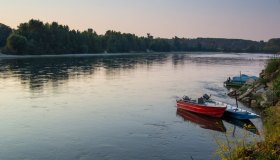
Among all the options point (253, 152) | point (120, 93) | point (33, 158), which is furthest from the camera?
point (120, 93)

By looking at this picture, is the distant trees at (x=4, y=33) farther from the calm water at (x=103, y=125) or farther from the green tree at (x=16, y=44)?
the calm water at (x=103, y=125)

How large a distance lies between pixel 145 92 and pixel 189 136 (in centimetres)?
2815

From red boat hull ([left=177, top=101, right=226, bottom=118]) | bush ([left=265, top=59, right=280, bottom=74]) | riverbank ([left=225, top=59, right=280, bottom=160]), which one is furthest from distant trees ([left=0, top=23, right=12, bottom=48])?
red boat hull ([left=177, top=101, right=226, bottom=118])

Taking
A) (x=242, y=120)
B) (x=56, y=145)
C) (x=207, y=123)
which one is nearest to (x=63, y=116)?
(x=56, y=145)

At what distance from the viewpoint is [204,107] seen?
143 ft

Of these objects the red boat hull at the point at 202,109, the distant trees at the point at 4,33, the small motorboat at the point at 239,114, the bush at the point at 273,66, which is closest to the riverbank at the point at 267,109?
the bush at the point at 273,66

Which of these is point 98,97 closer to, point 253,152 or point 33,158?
point 33,158

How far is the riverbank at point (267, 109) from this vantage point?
13281 millimetres

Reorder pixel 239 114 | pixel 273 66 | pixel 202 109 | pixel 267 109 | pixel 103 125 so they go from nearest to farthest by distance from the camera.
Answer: pixel 267 109
pixel 103 125
pixel 239 114
pixel 202 109
pixel 273 66

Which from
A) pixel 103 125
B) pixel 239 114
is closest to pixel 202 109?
pixel 239 114

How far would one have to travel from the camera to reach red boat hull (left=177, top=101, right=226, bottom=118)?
42688 mm

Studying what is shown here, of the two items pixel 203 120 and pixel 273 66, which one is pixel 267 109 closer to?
pixel 203 120

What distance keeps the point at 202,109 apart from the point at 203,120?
8.04ft

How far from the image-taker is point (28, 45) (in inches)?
6516
